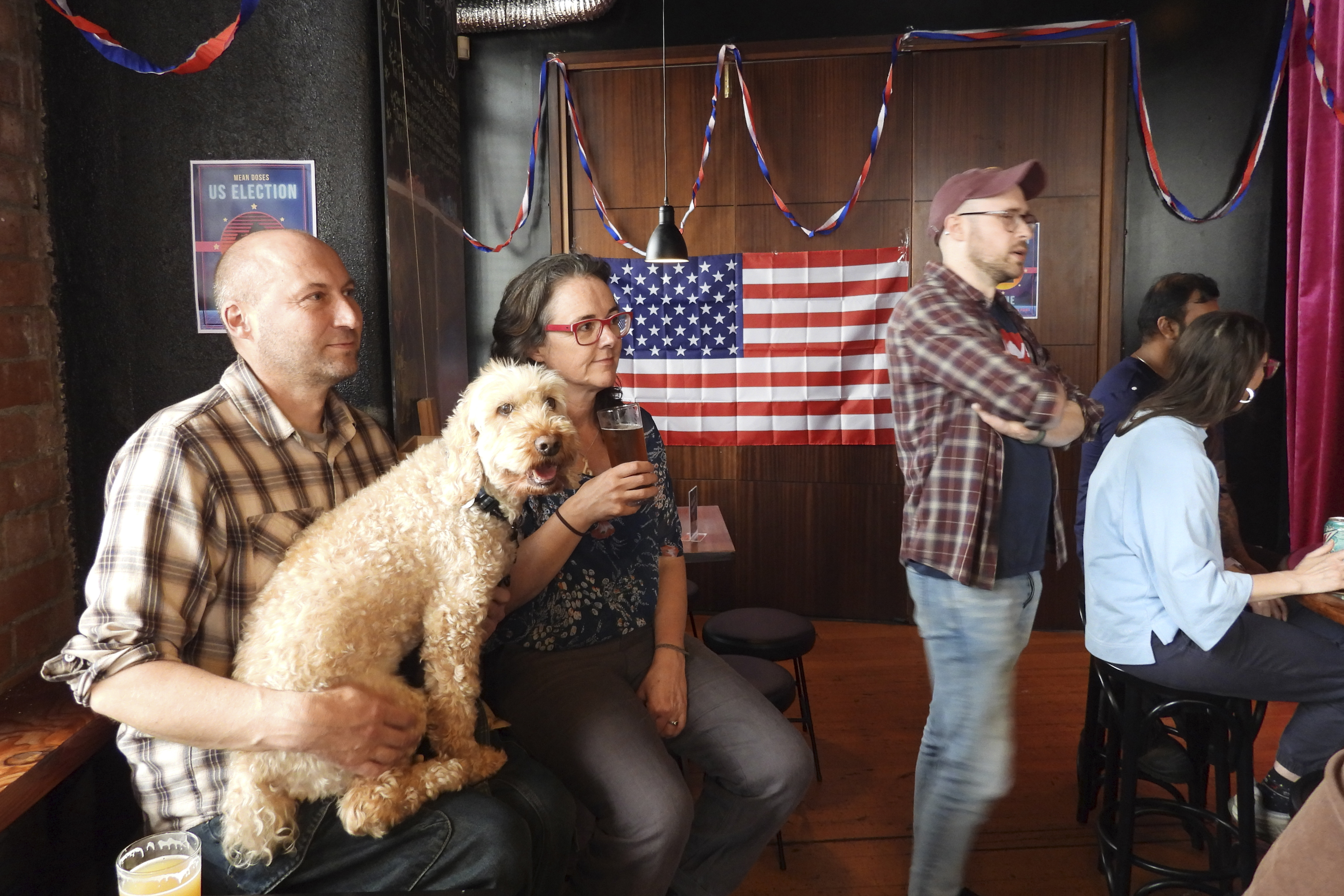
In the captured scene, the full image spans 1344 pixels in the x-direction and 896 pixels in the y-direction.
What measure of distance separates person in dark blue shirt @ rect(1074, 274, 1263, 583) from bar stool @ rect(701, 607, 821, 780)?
1034 millimetres

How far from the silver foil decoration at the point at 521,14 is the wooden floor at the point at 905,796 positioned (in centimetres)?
382

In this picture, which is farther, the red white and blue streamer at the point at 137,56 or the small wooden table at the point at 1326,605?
the small wooden table at the point at 1326,605

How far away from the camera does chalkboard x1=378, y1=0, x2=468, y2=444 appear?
2.07m

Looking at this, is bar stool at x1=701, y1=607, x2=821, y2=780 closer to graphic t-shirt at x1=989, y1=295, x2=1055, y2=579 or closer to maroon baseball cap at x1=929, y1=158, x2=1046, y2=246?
graphic t-shirt at x1=989, y1=295, x2=1055, y2=579

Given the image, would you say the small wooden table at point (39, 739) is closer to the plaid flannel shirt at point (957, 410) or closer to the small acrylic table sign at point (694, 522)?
the plaid flannel shirt at point (957, 410)

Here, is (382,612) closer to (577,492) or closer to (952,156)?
(577,492)

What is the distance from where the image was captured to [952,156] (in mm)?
4559

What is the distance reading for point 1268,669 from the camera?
2.06 meters

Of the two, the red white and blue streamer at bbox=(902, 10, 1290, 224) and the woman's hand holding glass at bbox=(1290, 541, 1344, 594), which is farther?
the red white and blue streamer at bbox=(902, 10, 1290, 224)

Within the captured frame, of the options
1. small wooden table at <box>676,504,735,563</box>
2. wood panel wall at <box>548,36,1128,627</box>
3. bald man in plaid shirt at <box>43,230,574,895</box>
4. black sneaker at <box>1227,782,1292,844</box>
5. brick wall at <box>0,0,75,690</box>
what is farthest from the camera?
wood panel wall at <box>548,36,1128,627</box>

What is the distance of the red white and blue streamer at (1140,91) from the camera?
167 inches

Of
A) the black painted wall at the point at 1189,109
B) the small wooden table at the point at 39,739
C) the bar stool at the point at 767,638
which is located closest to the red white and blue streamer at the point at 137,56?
the small wooden table at the point at 39,739

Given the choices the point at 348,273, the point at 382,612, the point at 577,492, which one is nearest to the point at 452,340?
the point at 348,273

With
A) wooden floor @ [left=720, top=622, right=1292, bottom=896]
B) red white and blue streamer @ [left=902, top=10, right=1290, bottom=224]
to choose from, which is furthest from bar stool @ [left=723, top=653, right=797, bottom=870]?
red white and blue streamer @ [left=902, top=10, right=1290, bottom=224]
